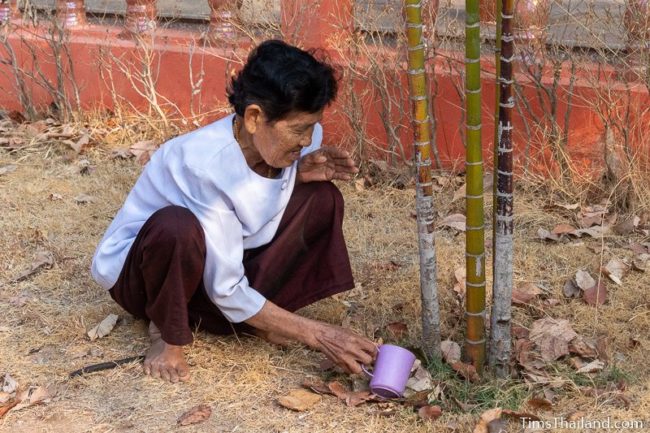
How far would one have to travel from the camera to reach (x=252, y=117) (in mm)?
3031

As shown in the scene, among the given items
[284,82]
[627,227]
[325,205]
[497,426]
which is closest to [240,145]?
[284,82]

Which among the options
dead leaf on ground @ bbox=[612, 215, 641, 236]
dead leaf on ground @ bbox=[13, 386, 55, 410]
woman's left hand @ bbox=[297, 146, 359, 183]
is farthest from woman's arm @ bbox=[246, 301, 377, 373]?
dead leaf on ground @ bbox=[612, 215, 641, 236]

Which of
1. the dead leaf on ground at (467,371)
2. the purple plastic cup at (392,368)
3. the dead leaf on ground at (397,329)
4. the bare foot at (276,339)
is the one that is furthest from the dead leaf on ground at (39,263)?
the dead leaf on ground at (467,371)

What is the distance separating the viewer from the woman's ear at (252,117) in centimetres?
300

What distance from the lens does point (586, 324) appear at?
11.5ft

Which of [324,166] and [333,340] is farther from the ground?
[324,166]

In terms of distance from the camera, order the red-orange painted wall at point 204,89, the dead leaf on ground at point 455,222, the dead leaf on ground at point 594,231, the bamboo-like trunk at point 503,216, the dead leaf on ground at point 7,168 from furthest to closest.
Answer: the dead leaf on ground at point 7,168
the red-orange painted wall at point 204,89
the dead leaf on ground at point 455,222
the dead leaf on ground at point 594,231
the bamboo-like trunk at point 503,216

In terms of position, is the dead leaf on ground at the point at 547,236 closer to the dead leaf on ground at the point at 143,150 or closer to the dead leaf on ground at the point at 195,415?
the dead leaf on ground at the point at 195,415

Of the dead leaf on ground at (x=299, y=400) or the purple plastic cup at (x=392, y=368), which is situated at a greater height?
the purple plastic cup at (x=392, y=368)

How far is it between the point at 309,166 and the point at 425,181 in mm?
551

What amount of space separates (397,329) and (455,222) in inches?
40.5

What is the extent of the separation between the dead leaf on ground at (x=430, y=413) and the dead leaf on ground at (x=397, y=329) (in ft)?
1.63

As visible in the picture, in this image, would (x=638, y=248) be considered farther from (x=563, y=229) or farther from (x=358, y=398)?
(x=358, y=398)

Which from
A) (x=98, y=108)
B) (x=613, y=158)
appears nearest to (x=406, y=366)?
(x=613, y=158)
